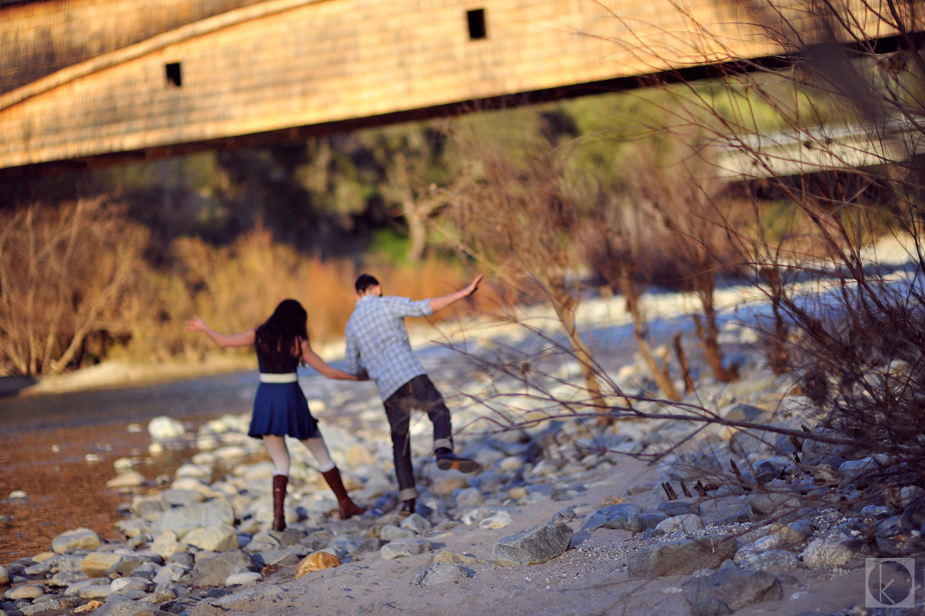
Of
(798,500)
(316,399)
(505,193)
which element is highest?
(505,193)

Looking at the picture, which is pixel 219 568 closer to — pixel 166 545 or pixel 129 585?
pixel 129 585

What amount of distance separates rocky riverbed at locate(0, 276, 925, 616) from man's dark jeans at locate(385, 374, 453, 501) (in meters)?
0.32

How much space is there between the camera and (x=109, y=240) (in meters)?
16.5

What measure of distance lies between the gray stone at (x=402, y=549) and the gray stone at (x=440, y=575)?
0.57 m

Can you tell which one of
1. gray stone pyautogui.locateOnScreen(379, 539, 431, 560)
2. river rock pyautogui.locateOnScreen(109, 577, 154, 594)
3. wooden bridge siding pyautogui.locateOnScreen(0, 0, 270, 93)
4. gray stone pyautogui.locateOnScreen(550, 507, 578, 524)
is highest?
wooden bridge siding pyautogui.locateOnScreen(0, 0, 270, 93)

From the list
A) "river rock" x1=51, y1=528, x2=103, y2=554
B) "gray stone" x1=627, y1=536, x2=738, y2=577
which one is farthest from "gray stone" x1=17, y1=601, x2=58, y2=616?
"gray stone" x1=627, y1=536, x2=738, y2=577

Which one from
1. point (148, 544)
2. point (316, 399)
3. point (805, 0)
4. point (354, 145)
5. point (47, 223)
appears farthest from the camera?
point (354, 145)

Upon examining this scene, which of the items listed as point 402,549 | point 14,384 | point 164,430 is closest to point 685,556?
point 402,549

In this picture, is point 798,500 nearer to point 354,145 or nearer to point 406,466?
point 406,466

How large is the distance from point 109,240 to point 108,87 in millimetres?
5095

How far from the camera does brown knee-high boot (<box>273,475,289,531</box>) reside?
18.2ft

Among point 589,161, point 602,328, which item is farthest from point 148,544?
point 589,161

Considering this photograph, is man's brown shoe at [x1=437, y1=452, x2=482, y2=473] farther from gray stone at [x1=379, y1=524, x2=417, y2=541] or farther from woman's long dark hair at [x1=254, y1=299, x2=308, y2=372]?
woman's long dark hair at [x1=254, y1=299, x2=308, y2=372]

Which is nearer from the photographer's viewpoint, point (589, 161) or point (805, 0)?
point (805, 0)
